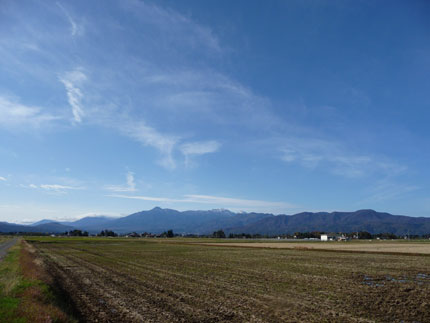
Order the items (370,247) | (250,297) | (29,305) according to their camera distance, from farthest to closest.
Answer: (370,247) < (250,297) < (29,305)

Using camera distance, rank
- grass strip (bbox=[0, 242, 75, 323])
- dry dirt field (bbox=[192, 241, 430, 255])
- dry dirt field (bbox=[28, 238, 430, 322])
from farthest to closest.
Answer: dry dirt field (bbox=[192, 241, 430, 255])
dry dirt field (bbox=[28, 238, 430, 322])
grass strip (bbox=[0, 242, 75, 323])

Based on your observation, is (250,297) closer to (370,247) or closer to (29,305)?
(29,305)

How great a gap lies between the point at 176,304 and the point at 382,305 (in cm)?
1123

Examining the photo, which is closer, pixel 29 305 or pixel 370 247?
pixel 29 305

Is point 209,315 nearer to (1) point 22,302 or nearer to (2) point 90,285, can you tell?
(1) point 22,302

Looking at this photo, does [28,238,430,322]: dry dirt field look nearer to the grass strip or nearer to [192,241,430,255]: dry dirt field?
Answer: the grass strip

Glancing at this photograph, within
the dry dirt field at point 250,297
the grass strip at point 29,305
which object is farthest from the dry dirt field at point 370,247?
the grass strip at point 29,305

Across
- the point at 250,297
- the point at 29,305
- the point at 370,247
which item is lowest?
the point at 370,247

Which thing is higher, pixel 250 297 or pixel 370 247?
pixel 250 297

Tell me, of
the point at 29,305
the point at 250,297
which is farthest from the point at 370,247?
the point at 29,305

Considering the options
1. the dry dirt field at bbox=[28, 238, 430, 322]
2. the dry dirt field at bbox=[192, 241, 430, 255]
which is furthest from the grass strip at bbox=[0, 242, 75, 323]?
the dry dirt field at bbox=[192, 241, 430, 255]

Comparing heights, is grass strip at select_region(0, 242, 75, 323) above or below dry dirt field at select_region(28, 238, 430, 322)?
above

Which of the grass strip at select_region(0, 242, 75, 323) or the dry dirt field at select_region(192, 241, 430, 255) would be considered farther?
the dry dirt field at select_region(192, 241, 430, 255)

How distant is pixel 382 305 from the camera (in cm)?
1594
